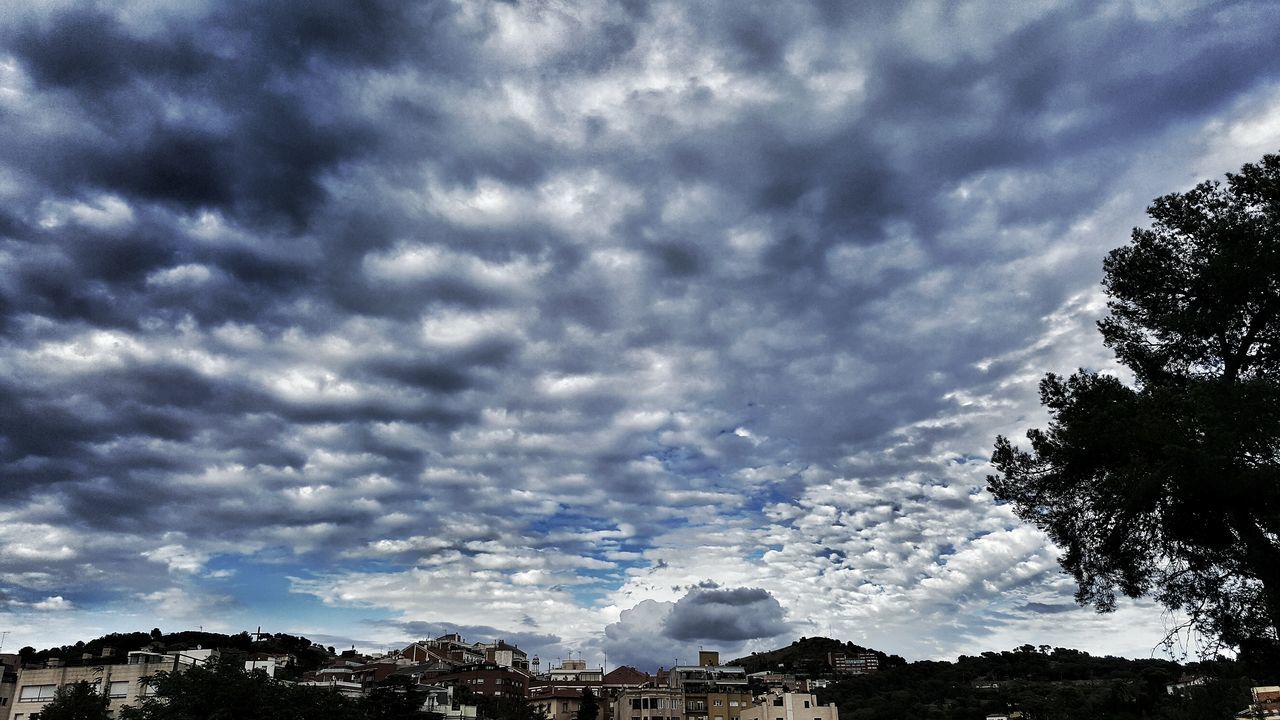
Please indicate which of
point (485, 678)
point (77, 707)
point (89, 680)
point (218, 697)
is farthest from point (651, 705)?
point (218, 697)

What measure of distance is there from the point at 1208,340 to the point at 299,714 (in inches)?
1958

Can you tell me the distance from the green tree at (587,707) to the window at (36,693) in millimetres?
57972

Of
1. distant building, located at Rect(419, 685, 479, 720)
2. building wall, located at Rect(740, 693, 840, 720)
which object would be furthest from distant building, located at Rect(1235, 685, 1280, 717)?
distant building, located at Rect(419, 685, 479, 720)

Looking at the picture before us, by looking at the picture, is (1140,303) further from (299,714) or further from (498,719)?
(498,719)

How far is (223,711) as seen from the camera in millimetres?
42375

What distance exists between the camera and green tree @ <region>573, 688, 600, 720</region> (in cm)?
10269

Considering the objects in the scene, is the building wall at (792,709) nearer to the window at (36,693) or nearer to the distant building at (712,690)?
the distant building at (712,690)

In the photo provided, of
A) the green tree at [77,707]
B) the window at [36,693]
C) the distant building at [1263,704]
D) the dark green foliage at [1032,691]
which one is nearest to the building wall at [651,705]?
the dark green foliage at [1032,691]

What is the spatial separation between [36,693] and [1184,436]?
3284 inches

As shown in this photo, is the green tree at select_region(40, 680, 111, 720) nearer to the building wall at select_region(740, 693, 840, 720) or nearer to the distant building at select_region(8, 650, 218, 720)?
the distant building at select_region(8, 650, 218, 720)

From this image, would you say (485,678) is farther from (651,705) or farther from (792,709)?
(792,709)

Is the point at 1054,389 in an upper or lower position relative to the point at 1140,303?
lower

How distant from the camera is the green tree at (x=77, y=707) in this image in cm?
5228

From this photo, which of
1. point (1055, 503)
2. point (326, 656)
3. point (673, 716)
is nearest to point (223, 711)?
point (1055, 503)
